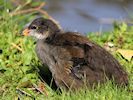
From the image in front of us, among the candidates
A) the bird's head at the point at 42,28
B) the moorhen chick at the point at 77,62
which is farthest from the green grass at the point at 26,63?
the bird's head at the point at 42,28

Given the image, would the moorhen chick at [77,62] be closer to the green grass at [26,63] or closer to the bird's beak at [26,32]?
the green grass at [26,63]

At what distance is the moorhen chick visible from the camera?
6945mm

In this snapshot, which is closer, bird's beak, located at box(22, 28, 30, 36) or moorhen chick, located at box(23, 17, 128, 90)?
moorhen chick, located at box(23, 17, 128, 90)

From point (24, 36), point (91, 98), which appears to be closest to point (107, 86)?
point (91, 98)

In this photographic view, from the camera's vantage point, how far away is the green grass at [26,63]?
6602 mm

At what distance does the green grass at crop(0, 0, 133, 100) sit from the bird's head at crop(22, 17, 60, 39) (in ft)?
1.06

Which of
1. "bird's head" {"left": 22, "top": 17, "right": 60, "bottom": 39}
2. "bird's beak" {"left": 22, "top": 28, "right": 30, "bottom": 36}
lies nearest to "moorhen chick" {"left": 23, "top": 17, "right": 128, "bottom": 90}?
"bird's head" {"left": 22, "top": 17, "right": 60, "bottom": 39}

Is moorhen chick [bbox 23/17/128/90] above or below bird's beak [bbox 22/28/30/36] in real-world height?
below

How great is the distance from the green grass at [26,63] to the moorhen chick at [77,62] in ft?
0.57

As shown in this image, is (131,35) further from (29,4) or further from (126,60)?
(29,4)

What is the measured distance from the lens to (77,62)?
23.1 feet

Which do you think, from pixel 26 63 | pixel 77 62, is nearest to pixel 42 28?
pixel 26 63

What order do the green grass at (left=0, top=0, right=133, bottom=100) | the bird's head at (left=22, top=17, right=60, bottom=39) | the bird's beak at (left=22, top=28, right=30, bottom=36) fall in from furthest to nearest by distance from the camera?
1. the bird's beak at (left=22, top=28, right=30, bottom=36)
2. the bird's head at (left=22, top=17, right=60, bottom=39)
3. the green grass at (left=0, top=0, right=133, bottom=100)

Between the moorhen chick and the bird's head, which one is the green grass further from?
the bird's head
